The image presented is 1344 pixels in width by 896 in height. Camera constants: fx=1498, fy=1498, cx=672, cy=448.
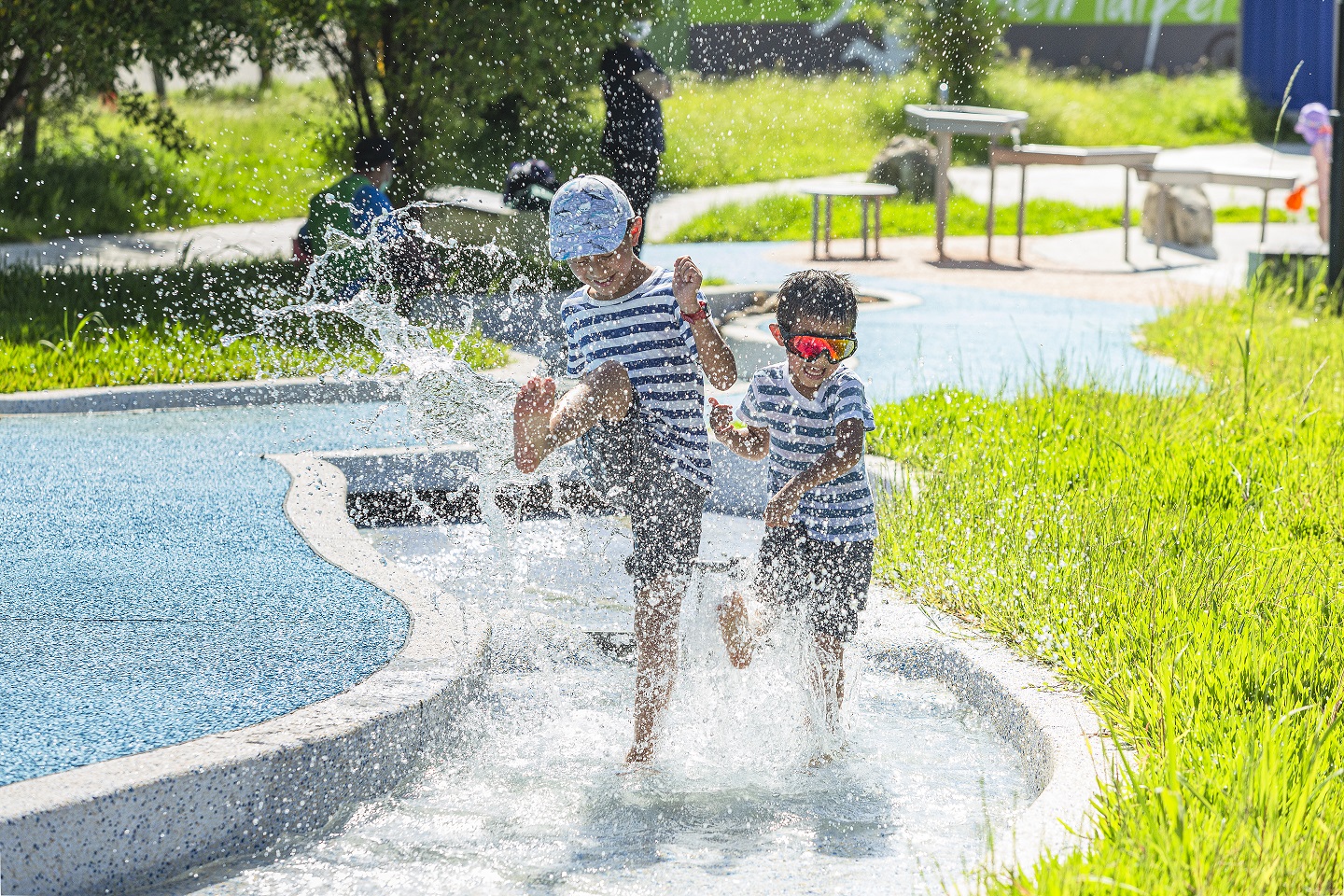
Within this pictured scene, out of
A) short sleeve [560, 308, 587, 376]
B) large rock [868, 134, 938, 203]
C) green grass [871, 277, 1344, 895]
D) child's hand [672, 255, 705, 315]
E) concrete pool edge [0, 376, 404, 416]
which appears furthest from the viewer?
large rock [868, 134, 938, 203]

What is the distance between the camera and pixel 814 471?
→ 3.85 metres

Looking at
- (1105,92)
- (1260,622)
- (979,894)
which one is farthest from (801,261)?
(1105,92)

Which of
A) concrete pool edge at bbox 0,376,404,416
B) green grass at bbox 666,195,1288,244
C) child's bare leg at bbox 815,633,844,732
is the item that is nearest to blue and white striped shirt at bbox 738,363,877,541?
child's bare leg at bbox 815,633,844,732

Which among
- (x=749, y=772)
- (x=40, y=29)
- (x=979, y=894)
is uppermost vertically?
(x=40, y=29)

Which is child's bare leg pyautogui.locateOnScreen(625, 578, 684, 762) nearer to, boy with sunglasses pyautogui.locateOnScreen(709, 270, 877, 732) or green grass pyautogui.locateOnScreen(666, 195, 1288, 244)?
boy with sunglasses pyautogui.locateOnScreen(709, 270, 877, 732)

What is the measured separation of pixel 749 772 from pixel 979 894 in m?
1.26

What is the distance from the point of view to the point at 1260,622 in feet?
13.8

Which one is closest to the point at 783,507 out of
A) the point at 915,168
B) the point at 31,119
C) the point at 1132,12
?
the point at 31,119

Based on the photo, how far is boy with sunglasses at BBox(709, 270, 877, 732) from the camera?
3889mm

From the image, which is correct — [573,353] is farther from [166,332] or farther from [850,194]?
[850,194]

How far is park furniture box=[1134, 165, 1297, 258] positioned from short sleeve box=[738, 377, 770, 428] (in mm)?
10442

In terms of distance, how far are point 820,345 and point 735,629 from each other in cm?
85

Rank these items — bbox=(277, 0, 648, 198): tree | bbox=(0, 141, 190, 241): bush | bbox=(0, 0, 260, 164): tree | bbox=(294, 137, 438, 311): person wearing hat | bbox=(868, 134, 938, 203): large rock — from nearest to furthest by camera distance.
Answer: bbox=(294, 137, 438, 311): person wearing hat, bbox=(0, 0, 260, 164): tree, bbox=(277, 0, 648, 198): tree, bbox=(0, 141, 190, 241): bush, bbox=(868, 134, 938, 203): large rock

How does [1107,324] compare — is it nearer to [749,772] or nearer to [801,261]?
[801,261]
